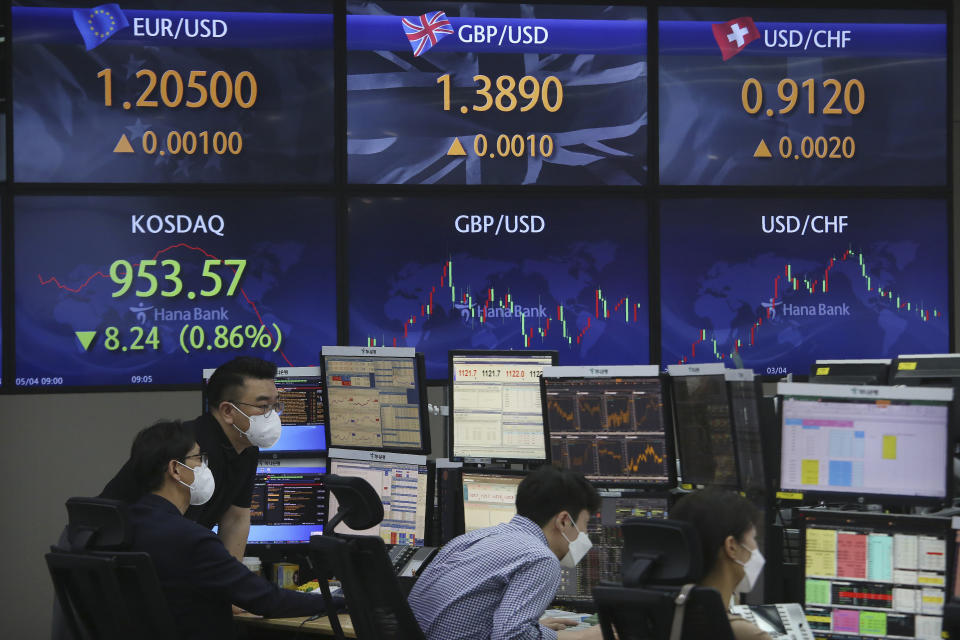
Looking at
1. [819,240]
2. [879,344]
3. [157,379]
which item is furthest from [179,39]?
[879,344]

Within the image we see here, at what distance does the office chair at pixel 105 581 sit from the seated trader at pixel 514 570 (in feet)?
2.24

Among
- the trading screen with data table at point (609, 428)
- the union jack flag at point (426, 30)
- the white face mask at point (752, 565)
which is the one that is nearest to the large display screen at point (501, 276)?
the union jack flag at point (426, 30)

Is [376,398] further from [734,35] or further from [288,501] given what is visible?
[734,35]

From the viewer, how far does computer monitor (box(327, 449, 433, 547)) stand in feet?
12.8

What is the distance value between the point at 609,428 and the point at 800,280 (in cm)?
257

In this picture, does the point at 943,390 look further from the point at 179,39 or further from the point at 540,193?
the point at 179,39

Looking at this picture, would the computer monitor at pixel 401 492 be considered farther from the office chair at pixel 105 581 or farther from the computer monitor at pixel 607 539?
the office chair at pixel 105 581

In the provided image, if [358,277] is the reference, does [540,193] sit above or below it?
above

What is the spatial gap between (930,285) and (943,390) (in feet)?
10.6

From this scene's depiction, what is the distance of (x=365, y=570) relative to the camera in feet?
9.53

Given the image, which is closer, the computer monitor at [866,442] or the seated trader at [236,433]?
the computer monitor at [866,442]

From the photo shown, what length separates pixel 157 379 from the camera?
5.41m

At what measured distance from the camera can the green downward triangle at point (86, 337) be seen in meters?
5.36

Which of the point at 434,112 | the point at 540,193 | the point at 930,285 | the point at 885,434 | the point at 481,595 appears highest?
the point at 434,112
